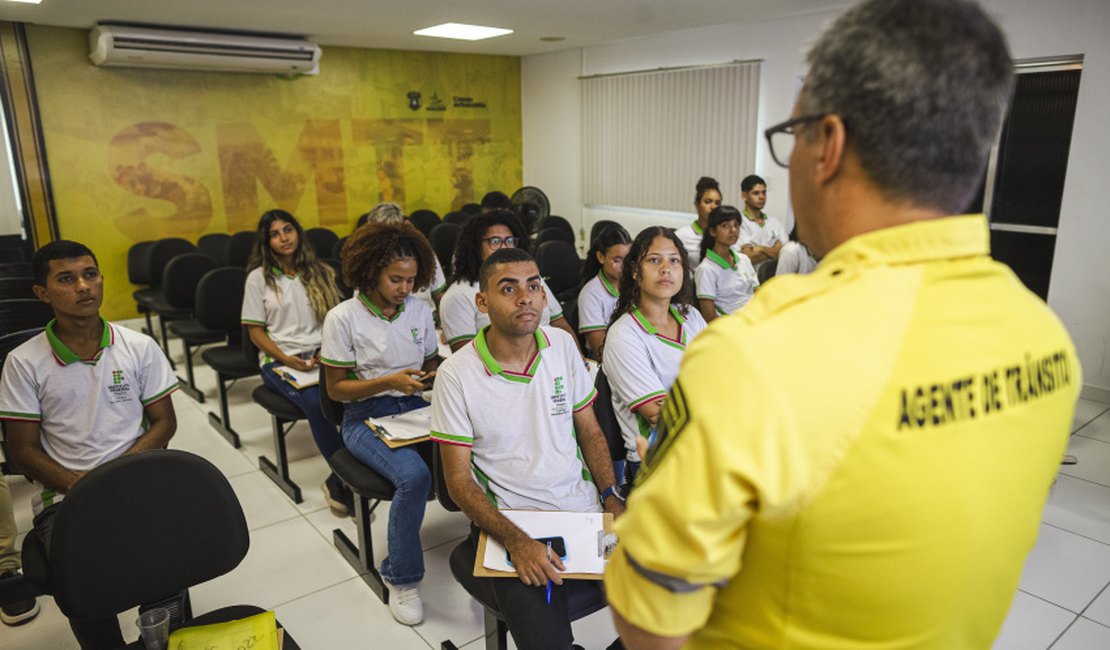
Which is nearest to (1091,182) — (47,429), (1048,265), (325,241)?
(1048,265)

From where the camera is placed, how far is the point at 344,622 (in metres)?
2.66

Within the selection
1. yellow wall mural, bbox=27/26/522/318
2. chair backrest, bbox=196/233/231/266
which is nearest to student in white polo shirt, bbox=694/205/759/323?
chair backrest, bbox=196/233/231/266

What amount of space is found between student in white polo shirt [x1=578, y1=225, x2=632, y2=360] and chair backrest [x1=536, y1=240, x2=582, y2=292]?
1398mm

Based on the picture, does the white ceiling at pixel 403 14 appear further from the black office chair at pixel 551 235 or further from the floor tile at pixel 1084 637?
the floor tile at pixel 1084 637

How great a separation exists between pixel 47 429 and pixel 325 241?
16.3ft

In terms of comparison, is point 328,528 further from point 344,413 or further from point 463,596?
point 463,596

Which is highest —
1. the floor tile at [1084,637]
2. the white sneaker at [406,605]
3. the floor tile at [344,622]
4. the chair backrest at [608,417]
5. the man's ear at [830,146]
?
the man's ear at [830,146]

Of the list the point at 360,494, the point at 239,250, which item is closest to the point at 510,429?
the point at 360,494

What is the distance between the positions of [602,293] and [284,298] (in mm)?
1815

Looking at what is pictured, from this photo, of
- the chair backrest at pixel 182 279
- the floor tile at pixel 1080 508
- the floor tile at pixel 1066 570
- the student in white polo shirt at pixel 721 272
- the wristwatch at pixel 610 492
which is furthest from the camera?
the chair backrest at pixel 182 279

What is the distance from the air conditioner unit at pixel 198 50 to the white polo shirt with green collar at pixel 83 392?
190 inches

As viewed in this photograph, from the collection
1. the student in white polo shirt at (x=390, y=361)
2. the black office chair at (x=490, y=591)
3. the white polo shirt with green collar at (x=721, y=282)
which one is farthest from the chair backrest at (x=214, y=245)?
the black office chair at (x=490, y=591)

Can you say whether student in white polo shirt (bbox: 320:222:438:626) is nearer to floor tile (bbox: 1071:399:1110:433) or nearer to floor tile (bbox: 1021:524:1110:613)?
floor tile (bbox: 1021:524:1110:613)

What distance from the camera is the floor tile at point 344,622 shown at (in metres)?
2.55
